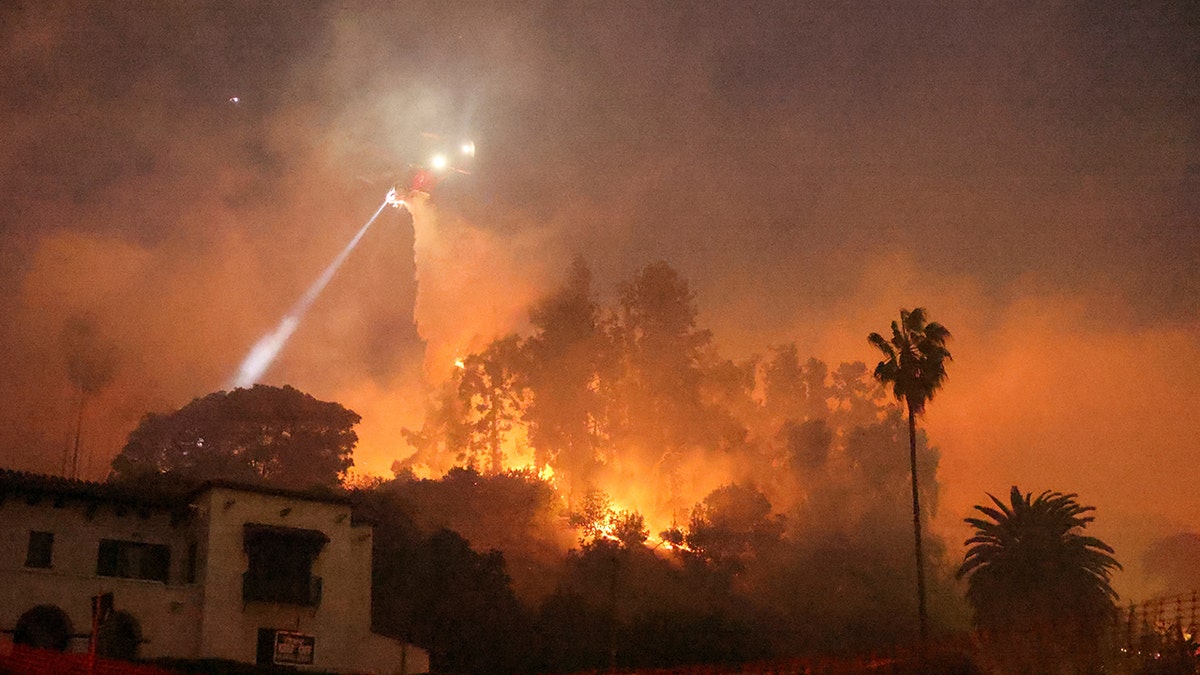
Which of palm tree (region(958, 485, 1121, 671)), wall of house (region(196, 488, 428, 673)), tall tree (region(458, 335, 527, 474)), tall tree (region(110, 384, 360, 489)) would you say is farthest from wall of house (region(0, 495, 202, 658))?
tall tree (region(458, 335, 527, 474))

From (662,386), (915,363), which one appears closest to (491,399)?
(662,386)

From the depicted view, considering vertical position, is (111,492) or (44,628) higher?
(111,492)

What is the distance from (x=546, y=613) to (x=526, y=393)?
53.0m

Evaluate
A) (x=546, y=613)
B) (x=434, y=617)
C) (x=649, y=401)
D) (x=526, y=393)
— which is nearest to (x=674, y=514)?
(x=649, y=401)

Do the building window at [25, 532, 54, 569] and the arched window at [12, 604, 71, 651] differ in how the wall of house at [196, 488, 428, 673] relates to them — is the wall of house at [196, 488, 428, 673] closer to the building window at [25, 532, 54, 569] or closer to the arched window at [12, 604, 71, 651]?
the arched window at [12, 604, 71, 651]

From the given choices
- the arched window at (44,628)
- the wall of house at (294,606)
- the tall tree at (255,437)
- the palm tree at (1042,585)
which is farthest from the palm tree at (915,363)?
the tall tree at (255,437)

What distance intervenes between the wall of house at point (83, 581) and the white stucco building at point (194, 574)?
0.04 metres

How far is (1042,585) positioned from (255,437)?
64.0 metres

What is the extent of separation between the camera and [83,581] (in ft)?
143

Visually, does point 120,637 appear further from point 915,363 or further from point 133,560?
point 915,363

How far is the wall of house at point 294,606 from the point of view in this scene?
46.7 meters

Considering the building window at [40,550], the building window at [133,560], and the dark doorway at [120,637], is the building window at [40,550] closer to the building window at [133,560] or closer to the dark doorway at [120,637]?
the building window at [133,560]

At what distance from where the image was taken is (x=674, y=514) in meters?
108

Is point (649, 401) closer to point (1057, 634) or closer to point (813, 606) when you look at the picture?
point (813, 606)
